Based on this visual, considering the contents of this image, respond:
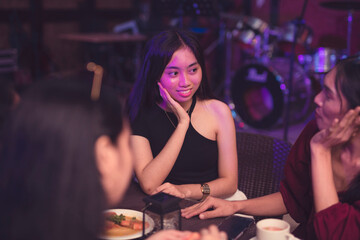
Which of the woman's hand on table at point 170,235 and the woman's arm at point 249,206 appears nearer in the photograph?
the woman's hand on table at point 170,235

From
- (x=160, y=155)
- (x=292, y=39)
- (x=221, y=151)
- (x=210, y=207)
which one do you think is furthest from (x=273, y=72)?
(x=210, y=207)

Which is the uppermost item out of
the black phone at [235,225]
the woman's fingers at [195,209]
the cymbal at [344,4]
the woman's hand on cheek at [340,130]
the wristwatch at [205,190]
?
the cymbal at [344,4]

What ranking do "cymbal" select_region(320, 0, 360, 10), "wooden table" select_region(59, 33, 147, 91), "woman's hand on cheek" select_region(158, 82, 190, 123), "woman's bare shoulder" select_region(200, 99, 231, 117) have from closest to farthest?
"woman's hand on cheek" select_region(158, 82, 190, 123) → "woman's bare shoulder" select_region(200, 99, 231, 117) → "cymbal" select_region(320, 0, 360, 10) → "wooden table" select_region(59, 33, 147, 91)

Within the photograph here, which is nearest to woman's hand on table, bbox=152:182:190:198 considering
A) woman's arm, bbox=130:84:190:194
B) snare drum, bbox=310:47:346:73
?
woman's arm, bbox=130:84:190:194

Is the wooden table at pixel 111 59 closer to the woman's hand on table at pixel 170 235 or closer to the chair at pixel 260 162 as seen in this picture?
the chair at pixel 260 162

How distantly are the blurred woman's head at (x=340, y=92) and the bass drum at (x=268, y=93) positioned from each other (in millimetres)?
3857

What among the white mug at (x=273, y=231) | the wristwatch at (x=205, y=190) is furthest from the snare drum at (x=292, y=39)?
the white mug at (x=273, y=231)

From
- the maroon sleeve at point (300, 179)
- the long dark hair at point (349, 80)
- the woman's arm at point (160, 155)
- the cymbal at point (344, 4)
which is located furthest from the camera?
the cymbal at point (344, 4)

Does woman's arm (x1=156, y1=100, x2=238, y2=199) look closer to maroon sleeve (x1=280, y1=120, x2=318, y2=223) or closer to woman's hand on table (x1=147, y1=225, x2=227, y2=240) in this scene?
maroon sleeve (x1=280, y1=120, x2=318, y2=223)

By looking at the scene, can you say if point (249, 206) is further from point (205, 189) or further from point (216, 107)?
point (216, 107)

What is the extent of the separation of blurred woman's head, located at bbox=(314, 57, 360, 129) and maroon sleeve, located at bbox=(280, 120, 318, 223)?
0.22 m

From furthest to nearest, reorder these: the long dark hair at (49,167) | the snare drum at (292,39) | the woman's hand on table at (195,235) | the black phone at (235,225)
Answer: the snare drum at (292,39), the black phone at (235,225), the woman's hand on table at (195,235), the long dark hair at (49,167)

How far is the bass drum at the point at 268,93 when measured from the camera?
5.54m

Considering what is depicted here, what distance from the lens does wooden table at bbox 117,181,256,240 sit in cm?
144
